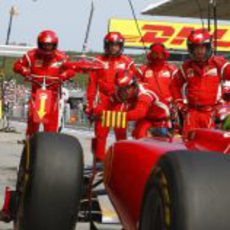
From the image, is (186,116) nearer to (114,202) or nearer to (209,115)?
(209,115)

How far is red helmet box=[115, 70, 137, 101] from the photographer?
6.41m

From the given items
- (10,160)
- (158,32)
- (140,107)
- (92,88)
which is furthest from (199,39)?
(158,32)

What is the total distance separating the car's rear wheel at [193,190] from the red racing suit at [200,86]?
12.8ft

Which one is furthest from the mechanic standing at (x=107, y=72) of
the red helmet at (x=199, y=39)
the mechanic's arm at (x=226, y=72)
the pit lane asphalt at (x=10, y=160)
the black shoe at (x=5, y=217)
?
the black shoe at (x=5, y=217)

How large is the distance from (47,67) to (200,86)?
2.30 metres

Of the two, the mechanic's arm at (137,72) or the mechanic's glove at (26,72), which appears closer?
the mechanic's glove at (26,72)

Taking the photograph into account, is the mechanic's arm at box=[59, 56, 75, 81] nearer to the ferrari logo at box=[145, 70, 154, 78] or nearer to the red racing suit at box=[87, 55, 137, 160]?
the red racing suit at box=[87, 55, 137, 160]

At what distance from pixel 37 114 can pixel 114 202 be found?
4832mm

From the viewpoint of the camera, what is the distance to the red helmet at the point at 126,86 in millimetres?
6406

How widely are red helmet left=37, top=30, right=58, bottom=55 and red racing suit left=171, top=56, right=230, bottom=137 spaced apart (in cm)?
190

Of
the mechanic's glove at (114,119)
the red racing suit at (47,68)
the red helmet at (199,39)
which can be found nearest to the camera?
the mechanic's glove at (114,119)

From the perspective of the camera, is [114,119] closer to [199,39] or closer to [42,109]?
[199,39]

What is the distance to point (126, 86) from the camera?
644 centimetres

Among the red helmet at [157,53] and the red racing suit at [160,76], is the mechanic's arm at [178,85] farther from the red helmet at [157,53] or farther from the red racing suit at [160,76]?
the red helmet at [157,53]
